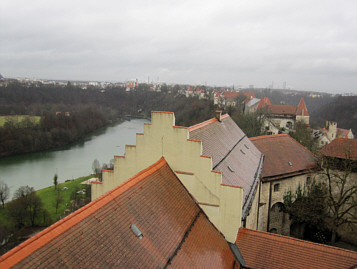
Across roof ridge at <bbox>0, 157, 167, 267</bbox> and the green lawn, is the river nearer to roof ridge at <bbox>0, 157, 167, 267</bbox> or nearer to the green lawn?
the green lawn

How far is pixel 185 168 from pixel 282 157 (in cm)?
1086

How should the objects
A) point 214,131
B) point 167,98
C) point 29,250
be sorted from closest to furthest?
point 29,250
point 214,131
point 167,98

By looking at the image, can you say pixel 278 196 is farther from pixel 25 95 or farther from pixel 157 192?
pixel 25 95

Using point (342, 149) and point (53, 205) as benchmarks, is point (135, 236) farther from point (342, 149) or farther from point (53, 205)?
point (53, 205)

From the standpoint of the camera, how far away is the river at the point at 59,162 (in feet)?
127

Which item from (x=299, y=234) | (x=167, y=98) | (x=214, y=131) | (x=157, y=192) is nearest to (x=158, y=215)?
(x=157, y=192)

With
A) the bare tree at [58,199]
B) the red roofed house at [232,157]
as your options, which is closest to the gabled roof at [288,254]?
the red roofed house at [232,157]

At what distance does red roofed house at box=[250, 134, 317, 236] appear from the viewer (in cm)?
1588

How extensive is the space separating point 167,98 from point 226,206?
306ft

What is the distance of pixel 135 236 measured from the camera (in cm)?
619

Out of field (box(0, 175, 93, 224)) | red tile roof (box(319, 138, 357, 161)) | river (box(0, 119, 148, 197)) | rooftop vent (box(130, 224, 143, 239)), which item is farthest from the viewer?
river (box(0, 119, 148, 197))

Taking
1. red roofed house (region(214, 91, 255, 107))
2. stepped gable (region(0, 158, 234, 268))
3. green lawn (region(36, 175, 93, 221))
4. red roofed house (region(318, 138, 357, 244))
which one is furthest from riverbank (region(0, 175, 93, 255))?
red roofed house (region(214, 91, 255, 107))

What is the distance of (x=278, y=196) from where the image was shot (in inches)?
655

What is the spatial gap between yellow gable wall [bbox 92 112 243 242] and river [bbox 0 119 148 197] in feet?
102
